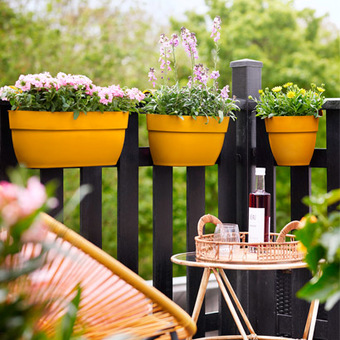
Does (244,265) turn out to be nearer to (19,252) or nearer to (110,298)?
(110,298)

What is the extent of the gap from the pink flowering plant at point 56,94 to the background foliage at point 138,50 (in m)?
4.83

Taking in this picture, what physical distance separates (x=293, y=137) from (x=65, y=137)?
32.7 inches

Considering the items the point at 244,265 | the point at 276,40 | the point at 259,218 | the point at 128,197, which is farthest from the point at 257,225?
the point at 276,40

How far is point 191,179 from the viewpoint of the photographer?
2205 millimetres

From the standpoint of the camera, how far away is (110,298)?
1322 mm

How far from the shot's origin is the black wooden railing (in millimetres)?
2016

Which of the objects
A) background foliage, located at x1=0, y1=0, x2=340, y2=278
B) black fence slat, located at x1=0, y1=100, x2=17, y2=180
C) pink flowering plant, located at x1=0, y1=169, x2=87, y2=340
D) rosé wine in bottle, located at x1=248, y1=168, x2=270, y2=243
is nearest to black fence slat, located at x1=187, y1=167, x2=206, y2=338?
rosé wine in bottle, located at x1=248, y1=168, x2=270, y2=243

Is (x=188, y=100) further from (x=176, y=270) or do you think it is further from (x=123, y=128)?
(x=176, y=270)

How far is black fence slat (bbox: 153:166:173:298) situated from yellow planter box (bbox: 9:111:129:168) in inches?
11.3

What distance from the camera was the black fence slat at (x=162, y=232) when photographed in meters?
2.11

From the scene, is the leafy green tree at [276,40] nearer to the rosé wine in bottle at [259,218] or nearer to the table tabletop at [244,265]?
the rosé wine in bottle at [259,218]

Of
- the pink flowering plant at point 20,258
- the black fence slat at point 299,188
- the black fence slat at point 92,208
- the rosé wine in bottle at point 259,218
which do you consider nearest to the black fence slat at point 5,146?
the black fence slat at point 92,208

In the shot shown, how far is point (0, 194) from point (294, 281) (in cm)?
184

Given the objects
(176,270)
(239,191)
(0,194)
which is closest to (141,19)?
(176,270)
